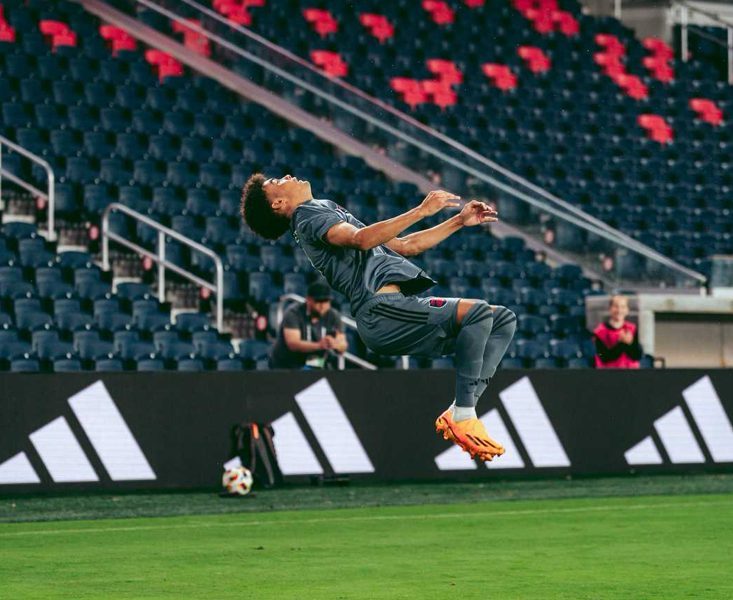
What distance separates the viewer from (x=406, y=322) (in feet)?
26.6

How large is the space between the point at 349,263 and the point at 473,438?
3.72 feet

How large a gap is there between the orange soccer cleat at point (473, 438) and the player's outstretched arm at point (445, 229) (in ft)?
3.18

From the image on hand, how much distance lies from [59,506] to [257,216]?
5952 mm

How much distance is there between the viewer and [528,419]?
16.4 metres

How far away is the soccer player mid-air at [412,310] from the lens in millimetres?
8023

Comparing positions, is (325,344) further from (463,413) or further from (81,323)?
(463,413)

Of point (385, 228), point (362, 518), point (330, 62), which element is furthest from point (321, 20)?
point (385, 228)

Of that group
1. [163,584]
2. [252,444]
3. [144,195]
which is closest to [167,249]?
[144,195]

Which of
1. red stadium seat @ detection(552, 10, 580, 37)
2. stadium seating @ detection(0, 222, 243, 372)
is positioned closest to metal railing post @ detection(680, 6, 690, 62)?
red stadium seat @ detection(552, 10, 580, 37)

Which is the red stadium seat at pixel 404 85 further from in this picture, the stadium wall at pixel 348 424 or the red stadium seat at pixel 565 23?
the stadium wall at pixel 348 424

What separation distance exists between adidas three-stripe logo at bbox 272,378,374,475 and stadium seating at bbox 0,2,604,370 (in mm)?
2253

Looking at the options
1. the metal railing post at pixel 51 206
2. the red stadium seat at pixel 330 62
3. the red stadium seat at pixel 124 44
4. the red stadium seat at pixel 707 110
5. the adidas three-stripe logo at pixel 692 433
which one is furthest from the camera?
the red stadium seat at pixel 707 110

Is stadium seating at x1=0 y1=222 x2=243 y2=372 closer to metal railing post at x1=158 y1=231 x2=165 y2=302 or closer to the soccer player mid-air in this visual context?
metal railing post at x1=158 y1=231 x2=165 y2=302

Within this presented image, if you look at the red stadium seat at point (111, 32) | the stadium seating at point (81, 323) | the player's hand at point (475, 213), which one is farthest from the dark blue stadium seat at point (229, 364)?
the player's hand at point (475, 213)
